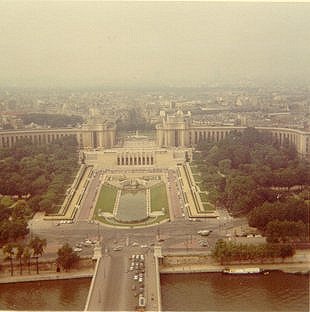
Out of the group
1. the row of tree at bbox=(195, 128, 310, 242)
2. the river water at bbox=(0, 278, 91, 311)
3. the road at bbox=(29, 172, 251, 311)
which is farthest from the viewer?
the row of tree at bbox=(195, 128, 310, 242)

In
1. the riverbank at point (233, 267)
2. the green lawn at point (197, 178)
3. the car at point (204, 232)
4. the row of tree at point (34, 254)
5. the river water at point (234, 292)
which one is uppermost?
the green lawn at point (197, 178)

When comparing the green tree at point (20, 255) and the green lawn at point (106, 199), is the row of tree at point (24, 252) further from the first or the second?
the green lawn at point (106, 199)

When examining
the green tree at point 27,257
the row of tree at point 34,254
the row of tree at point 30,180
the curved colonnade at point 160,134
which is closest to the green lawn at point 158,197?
the row of tree at point 30,180

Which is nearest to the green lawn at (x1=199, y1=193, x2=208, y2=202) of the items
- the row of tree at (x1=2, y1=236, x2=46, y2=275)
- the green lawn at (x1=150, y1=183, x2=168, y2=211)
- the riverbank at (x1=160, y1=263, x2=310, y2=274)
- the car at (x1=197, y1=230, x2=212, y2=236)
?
the green lawn at (x1=150, y1=183, x2=168, y2=211)

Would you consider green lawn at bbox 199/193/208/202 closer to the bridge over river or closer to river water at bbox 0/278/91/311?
the bridge over river

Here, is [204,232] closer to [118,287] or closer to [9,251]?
[118,287]

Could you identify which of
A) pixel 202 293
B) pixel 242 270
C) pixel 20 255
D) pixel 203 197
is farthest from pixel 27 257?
pixel 203 197
